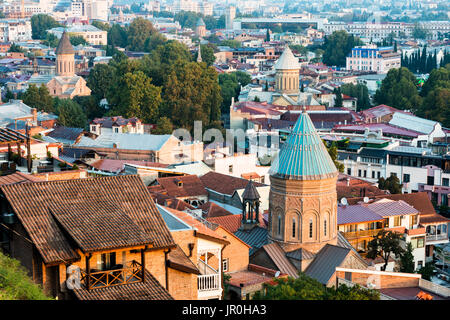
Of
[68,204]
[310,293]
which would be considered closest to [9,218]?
[68,204]

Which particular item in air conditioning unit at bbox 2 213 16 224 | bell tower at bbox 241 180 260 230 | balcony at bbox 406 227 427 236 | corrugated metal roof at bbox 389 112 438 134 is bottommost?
balcony at bbox 406 227 427 236

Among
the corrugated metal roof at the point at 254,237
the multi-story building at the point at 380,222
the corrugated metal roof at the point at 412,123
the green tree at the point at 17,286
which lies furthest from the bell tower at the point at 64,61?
the green tree at the point at 17,286

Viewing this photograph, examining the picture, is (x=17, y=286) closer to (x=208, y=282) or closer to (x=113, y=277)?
(x=113, y=277)

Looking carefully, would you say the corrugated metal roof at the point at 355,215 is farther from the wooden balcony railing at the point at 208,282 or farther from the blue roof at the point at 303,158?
the wooden balcony railing at the point at 208,282

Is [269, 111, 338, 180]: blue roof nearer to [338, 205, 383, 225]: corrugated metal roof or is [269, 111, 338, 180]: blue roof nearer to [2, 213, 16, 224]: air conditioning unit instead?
[338, 205, 383, 225]: corrugated metal roof

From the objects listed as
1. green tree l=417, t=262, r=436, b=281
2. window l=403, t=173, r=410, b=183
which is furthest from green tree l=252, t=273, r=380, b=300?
window l=403, t=173, r=410, b=183

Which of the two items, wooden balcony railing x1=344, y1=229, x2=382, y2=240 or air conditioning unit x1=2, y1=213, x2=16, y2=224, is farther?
wooden balcony railing x1=344, y1=229, x2=382, y2=240
